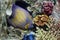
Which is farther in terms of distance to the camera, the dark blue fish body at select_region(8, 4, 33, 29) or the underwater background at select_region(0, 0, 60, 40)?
the dark blue fish body at select_region(8, 4, 33, 29)

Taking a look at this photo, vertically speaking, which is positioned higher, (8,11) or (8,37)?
(8,11)

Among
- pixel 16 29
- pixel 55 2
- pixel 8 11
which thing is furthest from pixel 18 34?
pixel 55 2

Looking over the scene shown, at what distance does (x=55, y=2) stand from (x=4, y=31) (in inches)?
15.7

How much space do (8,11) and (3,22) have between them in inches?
2.9

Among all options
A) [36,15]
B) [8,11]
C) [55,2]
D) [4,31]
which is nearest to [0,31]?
[4,31]

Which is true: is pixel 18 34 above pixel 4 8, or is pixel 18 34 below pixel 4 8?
below

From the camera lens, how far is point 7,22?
1.42 m

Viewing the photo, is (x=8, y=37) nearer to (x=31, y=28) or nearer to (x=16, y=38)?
(x=16, y=38)

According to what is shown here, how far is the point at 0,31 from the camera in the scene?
134 centimetres

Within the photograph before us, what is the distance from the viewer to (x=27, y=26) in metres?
1.41

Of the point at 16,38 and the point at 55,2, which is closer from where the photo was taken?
the point at 16,38

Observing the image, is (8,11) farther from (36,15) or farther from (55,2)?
(55,2)

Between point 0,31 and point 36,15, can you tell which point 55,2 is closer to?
point 36,15

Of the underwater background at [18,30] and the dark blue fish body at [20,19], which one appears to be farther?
the dark blue fish body at [20,19]
